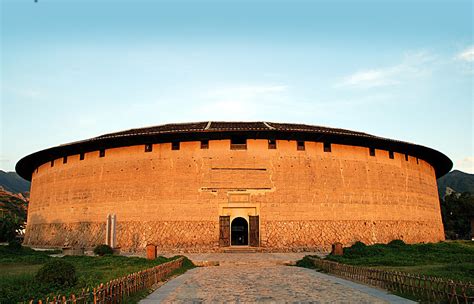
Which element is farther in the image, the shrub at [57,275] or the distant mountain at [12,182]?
the distant mountain at [12,182]

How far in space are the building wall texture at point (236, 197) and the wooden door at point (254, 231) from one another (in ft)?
1.01

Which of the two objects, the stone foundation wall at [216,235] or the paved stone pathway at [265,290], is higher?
the stone foundation wall at [216,235]

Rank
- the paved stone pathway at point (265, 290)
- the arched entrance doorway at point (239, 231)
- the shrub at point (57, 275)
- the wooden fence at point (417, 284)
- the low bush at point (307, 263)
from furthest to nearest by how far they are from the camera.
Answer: the arched entrance doorway at point (239, 231) → the low bush at point (307, 263) → the shrub at point (57, 275) → the paved stone pathway at point (265, 290) → the wooden fence at point (417, 284)

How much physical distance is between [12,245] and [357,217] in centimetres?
1925

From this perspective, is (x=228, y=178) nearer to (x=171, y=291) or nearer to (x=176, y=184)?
(x=176, y=184)

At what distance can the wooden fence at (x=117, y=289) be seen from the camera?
19.0ft

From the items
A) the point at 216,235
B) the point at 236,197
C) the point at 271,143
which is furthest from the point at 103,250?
the point at 271,143

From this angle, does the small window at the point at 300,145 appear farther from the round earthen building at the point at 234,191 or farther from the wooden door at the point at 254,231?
→ the wooden door at the point at 254,231

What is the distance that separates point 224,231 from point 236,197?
80.7 inches

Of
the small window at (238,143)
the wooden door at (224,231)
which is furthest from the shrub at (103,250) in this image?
the small window at (238,143)

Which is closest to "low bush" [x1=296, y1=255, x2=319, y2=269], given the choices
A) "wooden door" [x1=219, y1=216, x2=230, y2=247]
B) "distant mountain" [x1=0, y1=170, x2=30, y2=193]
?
"wooden door" [x1=219, y1=216, x2=230, y2=247]

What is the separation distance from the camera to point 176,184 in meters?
22.4

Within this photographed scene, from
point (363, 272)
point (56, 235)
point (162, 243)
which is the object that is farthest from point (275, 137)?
point (56, 235)

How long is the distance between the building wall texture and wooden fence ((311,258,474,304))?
1058 centimetres
